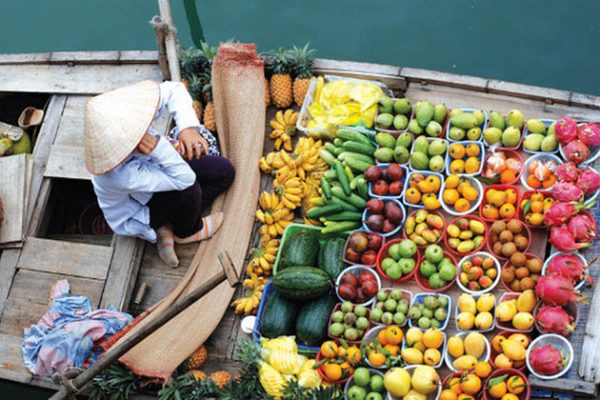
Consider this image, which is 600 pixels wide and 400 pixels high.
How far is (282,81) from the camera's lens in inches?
204

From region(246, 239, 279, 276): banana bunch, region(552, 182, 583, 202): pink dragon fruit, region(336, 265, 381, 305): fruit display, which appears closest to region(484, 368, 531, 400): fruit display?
region(336, 265, 381, 305): fruit display

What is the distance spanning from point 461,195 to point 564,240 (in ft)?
2.30

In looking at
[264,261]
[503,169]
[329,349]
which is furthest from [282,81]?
[329,349]

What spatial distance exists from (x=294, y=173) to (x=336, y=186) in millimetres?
348

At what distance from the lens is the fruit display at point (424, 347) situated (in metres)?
3.94

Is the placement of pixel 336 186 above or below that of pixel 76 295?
above

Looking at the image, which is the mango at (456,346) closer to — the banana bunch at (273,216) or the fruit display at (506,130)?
the fruit display at (506,130)

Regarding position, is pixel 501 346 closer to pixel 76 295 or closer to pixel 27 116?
pixel 76 295

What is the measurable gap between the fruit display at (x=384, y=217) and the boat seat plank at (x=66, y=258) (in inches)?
69.7

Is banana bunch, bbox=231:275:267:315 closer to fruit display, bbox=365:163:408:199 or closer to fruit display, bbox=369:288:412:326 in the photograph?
fruit display, bbox=369:288:412:326

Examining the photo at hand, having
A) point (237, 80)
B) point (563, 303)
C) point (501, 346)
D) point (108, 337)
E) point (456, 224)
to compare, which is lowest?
point (108, 337)

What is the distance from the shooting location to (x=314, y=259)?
15.0 feet

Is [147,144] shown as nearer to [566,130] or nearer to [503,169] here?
[503,169]

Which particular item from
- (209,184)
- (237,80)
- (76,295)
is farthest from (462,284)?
(76,295)
